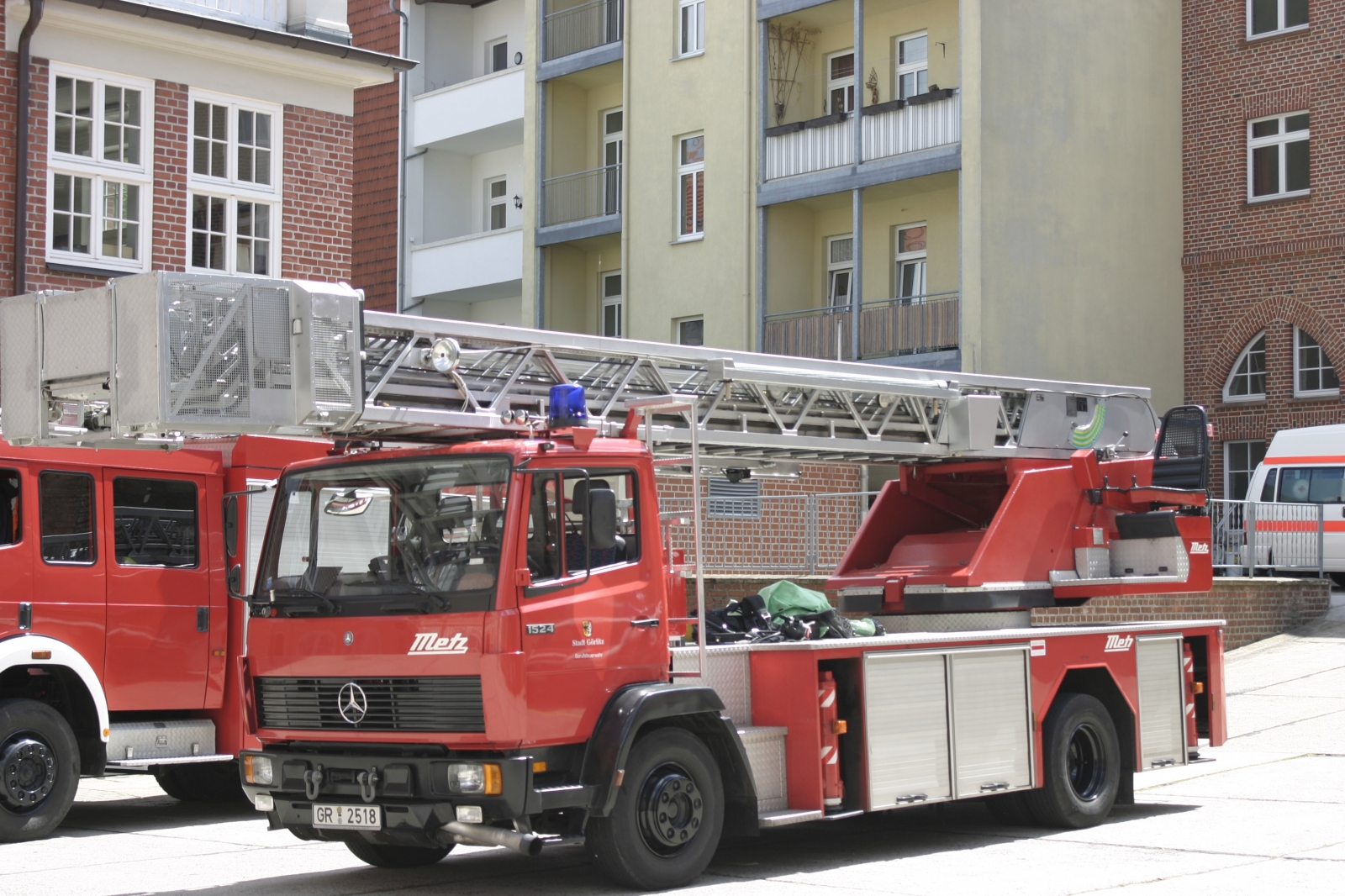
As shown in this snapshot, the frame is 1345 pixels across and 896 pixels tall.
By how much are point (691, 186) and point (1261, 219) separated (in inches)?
389

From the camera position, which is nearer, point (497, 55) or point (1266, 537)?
point (1266, 537)

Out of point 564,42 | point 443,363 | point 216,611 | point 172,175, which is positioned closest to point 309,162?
point 172,175

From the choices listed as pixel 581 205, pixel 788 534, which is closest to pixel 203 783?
pixel 788 534

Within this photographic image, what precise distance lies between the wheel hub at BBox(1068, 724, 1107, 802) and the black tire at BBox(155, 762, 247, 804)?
6315 mm

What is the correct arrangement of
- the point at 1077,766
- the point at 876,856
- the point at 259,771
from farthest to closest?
the point at 1077,766 → the point at 876,856 → the point at 259,771

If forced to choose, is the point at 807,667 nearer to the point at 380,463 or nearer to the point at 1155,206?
the point at 380,463

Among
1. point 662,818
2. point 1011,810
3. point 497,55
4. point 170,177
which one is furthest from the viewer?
point 497,55

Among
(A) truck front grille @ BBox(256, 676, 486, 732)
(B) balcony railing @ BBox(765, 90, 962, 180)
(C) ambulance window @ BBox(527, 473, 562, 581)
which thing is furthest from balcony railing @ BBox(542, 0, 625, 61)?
(A) truck front grille @ BBox(256, 676, 486, 732)

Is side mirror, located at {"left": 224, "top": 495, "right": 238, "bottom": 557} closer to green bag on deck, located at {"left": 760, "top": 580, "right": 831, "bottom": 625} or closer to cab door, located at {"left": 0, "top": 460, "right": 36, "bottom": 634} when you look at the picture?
cab door, located at {"left": 0, "top": 460, "right": 36, "bottom": 634}

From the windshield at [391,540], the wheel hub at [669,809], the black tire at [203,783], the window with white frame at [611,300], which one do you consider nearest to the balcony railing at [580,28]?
the window with white frame at [611,300]

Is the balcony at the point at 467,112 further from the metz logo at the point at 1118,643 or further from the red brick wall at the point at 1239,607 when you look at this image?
the metz logo at the point at 1118,643

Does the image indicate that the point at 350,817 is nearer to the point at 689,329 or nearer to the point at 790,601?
the point at 790,601

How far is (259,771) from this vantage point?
357 inches

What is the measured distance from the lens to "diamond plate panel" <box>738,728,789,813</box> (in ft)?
31.0
